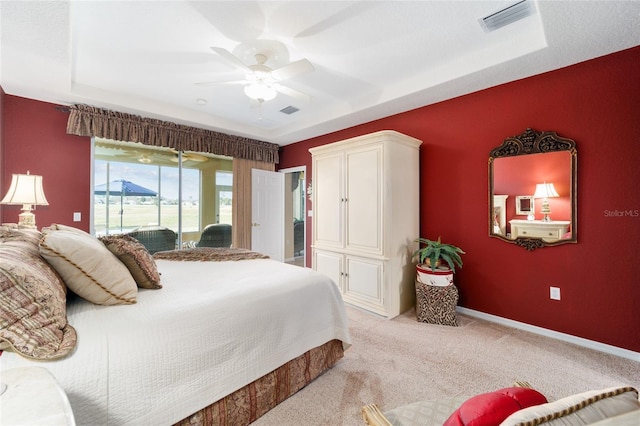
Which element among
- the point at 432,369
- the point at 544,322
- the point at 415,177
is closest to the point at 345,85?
the point at 415,177

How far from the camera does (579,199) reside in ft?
8.06

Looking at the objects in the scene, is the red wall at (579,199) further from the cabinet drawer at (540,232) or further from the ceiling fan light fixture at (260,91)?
the ceiling fan light fixture at (260,91)

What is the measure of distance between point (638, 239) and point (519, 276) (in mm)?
901

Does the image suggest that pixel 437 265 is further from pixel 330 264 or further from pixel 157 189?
pixel 157 189

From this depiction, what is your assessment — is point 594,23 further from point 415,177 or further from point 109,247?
point 109,247

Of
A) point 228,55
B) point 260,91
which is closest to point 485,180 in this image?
point 260,91

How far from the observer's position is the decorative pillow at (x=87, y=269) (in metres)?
1.26

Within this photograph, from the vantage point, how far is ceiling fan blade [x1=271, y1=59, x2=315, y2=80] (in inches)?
88.0

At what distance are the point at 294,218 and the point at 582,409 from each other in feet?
20.2

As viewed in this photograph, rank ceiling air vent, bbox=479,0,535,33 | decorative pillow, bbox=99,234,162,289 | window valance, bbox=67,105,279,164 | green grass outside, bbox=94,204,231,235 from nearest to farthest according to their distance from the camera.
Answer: decorative pillow, bbox=99,234,162,289
ceiling air vent, bbox=479,0,535,33
window valance, bbox=67,105,279,164
green grass outside, bbox=94,204,231,235

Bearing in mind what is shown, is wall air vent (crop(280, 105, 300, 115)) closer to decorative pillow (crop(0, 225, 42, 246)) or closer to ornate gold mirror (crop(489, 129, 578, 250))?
ornate gold mirror (crop(489, 129, 578, 250))

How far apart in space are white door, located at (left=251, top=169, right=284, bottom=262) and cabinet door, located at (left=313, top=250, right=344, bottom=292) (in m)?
1.78

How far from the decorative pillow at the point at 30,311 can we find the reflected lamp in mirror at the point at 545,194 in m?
3.52

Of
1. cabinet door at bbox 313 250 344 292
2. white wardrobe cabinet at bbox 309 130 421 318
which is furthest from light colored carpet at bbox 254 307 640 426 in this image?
cabinet door at bbox 313 250 344 292
